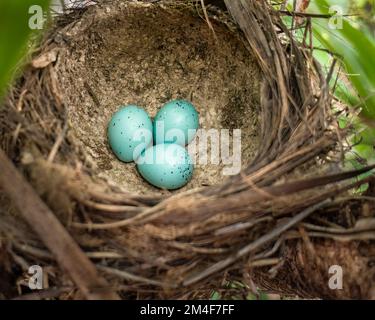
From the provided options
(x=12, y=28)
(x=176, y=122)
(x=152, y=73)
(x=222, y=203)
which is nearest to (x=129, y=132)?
(x=176, y=122)

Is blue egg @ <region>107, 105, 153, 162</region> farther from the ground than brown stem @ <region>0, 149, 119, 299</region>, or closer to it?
farther from the ground

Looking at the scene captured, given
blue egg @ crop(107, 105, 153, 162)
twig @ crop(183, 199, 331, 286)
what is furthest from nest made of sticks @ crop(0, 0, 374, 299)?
blue egg @ crop(107, 105, 153, 162)

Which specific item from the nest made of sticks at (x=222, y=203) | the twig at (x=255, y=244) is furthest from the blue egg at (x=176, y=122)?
the twig at (x=255, y=244)

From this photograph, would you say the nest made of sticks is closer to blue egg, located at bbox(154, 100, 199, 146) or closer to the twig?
the twig

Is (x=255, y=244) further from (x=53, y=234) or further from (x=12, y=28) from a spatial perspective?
(x=12, y=28)

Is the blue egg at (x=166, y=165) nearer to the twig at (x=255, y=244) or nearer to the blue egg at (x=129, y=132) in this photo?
the blue egg at (x=129, y=132)
